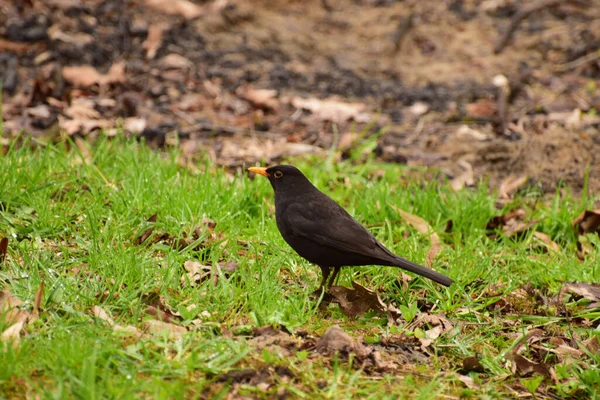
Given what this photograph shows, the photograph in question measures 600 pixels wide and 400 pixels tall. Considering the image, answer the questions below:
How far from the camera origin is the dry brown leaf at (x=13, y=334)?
3.21 metres

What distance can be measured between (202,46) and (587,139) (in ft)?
15.0

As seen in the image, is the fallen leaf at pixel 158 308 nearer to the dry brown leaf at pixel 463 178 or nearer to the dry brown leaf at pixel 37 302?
the dry brown leaf at pixel 37 302

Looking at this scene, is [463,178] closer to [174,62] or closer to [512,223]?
[512,223]

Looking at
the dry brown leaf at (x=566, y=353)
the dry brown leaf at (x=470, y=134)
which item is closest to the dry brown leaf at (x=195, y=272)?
the dry brown leaf at (x=566, y=353)

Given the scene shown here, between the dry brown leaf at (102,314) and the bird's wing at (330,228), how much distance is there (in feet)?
3.91

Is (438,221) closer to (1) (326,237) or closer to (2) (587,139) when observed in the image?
(1) (326,237)

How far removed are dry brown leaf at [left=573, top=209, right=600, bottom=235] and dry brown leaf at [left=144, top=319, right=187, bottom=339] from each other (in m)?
3.32

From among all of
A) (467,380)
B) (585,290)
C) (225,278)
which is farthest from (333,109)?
(467,380)

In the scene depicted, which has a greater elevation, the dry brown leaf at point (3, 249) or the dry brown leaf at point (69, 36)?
the dry brown leaf at point (69, 36)

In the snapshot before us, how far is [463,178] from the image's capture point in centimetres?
653

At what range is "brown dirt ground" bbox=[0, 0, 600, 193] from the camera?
22.6ft

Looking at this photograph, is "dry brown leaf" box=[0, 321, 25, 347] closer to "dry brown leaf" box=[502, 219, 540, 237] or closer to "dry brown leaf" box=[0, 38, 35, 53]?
"dry brown leaf" box=[502, 219, 540, 237]

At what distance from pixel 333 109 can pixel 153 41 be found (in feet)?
7.74

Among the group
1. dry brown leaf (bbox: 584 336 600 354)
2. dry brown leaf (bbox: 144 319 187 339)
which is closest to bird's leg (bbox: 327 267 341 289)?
dry brown leaf (bbox: 144 319 187 339)
